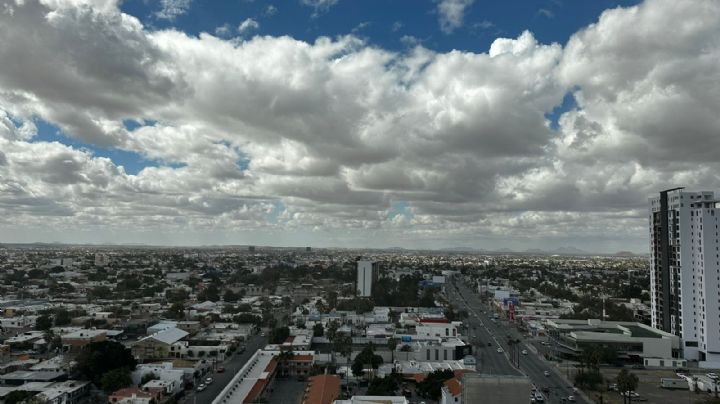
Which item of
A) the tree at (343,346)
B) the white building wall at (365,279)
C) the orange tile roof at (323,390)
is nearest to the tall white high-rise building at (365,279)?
the white building wall at (365,279)

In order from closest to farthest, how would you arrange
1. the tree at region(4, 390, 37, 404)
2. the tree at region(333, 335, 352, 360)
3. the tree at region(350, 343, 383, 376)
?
the tree at region(4, 390, 37, 404)
the tree at region(350, 343, 383, 376)
the tree at region(333, 335, 352, 360)

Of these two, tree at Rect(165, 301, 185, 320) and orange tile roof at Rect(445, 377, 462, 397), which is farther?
tree at Rect(165, 301, 185, 320)

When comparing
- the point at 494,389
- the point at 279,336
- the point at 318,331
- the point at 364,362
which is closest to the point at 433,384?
the point at 364,362

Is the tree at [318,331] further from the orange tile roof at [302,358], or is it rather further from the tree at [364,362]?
the tree at [364,362]

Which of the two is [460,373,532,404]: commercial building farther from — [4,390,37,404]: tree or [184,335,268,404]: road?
[4,390,37,404]: tree

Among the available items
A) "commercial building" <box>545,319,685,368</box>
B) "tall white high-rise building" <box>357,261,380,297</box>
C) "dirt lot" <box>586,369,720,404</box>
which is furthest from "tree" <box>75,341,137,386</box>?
"tall white high-rise building" <box>357,261,380,297</box>

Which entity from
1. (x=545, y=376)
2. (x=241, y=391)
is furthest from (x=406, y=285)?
(x=241, y=391)

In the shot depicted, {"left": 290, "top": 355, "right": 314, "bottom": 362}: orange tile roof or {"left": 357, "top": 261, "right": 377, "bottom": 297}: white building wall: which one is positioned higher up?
{"left": 357, "top": 261, "right": 377, "bottom": 297}: white building wall
